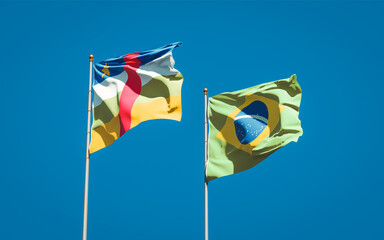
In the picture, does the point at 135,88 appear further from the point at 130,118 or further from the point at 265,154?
the point at 265,154

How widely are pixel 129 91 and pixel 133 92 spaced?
174mm

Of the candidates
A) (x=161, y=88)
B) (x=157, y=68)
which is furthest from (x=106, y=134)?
(x=157, y=68)

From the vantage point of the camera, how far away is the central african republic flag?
101ft

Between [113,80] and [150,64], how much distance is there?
1720mm

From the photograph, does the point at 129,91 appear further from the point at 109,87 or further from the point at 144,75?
the point at 144,75

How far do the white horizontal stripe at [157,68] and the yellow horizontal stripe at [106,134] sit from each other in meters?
2.26

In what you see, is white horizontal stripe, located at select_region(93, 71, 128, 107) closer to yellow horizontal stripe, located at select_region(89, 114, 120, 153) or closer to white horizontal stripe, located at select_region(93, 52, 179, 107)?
white horizontal stripe, located at select_region(93, 52, 179, 107)

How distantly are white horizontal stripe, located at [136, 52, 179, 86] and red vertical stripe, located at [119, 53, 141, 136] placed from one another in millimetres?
218

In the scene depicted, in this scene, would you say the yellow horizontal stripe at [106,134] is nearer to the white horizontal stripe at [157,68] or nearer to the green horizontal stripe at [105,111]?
the green horizontal stripe at [105,111]

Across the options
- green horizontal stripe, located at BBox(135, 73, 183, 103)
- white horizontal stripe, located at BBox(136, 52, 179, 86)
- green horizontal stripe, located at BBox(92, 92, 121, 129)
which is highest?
white horizontal stripe, located at BBox(136, 52, 179, 86)

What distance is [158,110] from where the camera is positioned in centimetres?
3106

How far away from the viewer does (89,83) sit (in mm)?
30078

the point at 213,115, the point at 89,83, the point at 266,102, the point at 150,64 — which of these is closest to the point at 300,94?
the point at 266,102

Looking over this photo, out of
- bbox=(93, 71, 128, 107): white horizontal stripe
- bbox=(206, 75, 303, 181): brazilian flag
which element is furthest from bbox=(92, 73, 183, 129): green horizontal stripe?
bbox=(206, 75, 303, 181): brazilian flag
